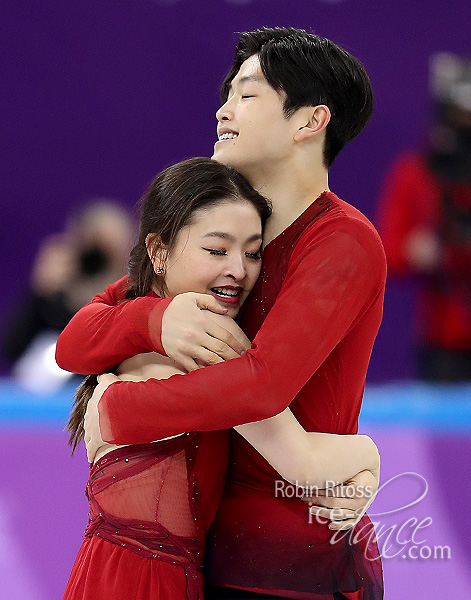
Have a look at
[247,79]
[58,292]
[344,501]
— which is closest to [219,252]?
[247,79]

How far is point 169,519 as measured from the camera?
1.59 metres

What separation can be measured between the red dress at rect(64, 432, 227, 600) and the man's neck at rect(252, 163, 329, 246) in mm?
406

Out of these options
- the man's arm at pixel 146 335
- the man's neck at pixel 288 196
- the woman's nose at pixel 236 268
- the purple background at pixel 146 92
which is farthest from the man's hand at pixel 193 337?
the purple background at pixel 146 92

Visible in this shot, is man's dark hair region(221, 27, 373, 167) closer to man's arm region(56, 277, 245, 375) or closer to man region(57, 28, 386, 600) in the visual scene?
man region(57, 28, 386, 600)

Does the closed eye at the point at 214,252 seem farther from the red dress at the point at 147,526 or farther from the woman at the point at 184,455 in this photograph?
the red dress at the point at 147,526

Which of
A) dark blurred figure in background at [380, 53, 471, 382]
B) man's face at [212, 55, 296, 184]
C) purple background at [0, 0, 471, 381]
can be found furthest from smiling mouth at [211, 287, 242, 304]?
purple background at [0, 0, 471, 381]

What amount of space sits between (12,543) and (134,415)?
4.60 ft

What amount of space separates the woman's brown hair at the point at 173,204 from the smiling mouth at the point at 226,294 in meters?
0.11

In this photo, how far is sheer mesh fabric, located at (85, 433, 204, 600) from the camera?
1.58 metres

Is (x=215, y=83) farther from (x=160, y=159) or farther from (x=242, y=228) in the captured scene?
(x=242, y=228)

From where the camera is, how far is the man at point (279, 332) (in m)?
1.48

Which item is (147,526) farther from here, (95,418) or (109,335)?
(109,335)

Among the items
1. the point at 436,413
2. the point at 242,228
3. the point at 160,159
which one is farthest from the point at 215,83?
the point at 242,228

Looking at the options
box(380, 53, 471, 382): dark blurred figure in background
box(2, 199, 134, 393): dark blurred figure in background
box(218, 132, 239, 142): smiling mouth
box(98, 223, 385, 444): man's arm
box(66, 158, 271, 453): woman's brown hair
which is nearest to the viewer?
box(98, 223, 385, 444): man's arm
